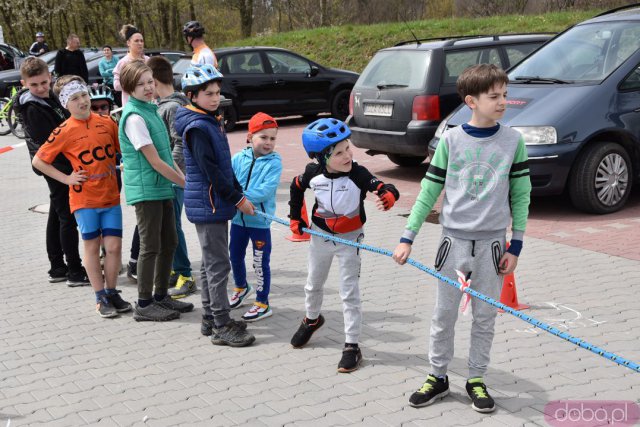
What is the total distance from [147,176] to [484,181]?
255 cm

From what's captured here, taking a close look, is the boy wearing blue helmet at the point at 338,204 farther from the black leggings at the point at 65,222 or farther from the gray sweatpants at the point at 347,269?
the black leggings at the point at 65,222

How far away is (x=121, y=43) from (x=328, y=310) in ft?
136

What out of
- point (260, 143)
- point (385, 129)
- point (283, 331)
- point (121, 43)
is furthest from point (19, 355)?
point (121, 43)

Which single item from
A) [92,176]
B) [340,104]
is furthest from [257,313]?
[340,104]

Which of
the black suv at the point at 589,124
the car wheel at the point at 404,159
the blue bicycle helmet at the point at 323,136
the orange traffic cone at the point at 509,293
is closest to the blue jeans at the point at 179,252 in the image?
the blue bicycle helmet at the point at 323,136

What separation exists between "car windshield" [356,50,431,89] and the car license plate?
254 mm

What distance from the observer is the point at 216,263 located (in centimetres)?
536

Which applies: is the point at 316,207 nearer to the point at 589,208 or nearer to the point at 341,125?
the point at 341,125

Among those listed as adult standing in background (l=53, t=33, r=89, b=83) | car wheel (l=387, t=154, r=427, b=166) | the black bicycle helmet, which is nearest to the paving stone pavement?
the black bicycle helmet

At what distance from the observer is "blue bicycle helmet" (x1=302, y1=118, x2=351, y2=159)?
15.4 ft

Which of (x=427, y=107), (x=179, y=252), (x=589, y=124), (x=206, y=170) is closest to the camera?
(x=206, y=170)

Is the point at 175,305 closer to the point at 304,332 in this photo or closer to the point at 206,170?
the point at 304,332

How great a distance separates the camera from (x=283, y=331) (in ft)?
18.6

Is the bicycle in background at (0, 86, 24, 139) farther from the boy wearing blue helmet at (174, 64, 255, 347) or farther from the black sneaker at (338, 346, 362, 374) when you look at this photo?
the black sneaker at (338, 346, 362, 374)
